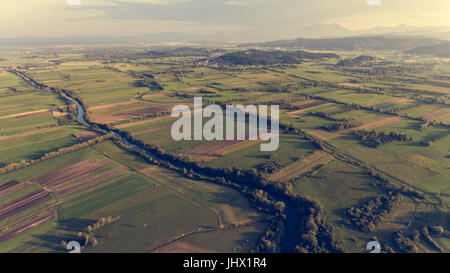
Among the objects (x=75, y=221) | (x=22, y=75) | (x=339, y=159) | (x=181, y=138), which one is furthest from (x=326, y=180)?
(x=22, y=75)

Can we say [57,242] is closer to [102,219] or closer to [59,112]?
[102,219]

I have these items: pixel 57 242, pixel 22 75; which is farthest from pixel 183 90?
pixel 22 75

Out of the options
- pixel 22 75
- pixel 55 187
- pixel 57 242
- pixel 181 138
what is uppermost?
pixel 22 75

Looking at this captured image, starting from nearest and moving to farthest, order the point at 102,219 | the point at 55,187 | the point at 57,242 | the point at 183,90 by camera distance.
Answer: the point at 57,242
the point at 102,219
the point at 55,187
the point at 183,90

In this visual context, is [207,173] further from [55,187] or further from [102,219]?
[55,187]

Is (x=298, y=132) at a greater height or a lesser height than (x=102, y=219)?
greater

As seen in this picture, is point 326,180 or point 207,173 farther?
point 207,173

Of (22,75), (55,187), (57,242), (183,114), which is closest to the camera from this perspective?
(57,242)
